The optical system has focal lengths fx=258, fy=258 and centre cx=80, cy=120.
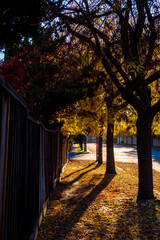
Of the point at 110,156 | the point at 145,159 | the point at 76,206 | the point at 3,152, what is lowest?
the point at 76,206

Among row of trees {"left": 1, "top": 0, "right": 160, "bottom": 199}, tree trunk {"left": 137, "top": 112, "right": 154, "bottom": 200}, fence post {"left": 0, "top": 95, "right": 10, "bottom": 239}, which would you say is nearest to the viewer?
fence post {"left": 0, "top": 95, "right": 10, "bottom": 239}

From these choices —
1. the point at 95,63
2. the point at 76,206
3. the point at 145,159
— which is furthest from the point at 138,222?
the point at 95,63

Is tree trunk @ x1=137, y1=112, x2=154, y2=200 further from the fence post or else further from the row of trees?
the fence post

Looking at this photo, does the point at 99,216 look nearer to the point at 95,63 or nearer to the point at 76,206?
the point at 76,206

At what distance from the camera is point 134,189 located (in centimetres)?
943

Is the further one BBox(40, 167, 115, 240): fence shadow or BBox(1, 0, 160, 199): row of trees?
BBox(1, 0, 160, 199): row of trees

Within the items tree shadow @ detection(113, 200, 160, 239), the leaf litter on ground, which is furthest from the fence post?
tree shadow @ detection(113, 200, 160, 239)

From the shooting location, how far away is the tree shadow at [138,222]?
4676 millimetres

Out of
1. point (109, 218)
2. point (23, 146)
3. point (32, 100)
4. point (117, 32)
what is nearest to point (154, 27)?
point (117, 32)

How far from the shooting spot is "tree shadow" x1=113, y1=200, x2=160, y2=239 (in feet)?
15.3

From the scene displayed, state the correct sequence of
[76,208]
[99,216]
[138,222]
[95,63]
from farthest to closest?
[95,63] → [76,208] → [99,216] → [138,222]

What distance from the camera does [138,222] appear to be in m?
5.41

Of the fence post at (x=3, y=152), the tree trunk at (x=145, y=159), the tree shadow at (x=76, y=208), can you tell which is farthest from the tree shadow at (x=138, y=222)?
the fence post at (x=3, y=152)

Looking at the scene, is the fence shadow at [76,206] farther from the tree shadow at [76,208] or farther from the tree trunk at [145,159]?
the tree trunk at [145,159]
